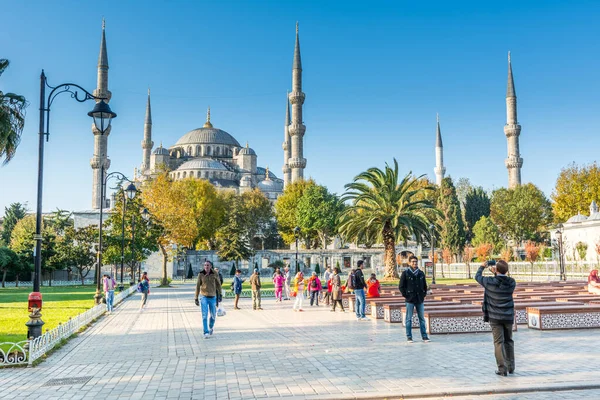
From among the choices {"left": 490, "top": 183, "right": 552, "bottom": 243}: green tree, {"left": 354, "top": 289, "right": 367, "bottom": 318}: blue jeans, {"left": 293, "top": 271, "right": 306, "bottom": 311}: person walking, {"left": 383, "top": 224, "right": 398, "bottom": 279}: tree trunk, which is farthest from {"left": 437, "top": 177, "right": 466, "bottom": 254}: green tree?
{"left": 354, "top": 289, "right": 367, "bottom": 318}: blue jeans

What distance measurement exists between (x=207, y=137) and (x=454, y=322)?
86371 millimetres

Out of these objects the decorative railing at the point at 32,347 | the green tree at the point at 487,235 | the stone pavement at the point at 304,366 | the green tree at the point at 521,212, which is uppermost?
the green tree at the point at 521,212

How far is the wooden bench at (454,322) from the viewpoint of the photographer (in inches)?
409

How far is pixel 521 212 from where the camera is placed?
59.5 m

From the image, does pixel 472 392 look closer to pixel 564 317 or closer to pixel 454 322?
pixel 454 322

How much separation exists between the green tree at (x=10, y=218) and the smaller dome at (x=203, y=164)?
22758 mm

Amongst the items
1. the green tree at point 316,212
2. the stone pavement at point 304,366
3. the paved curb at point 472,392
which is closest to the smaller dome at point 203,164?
the green tree at point 316,212

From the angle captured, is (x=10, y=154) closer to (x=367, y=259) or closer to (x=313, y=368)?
(x=313, y=368)

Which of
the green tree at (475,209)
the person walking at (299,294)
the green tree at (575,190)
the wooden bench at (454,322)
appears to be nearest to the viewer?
the wooden bench at (454,322)

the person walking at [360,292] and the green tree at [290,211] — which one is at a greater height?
the green tree at [290,211]

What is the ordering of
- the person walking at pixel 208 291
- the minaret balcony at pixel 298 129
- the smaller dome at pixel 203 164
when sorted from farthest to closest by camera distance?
the smaller dome at pixel 203 164 → the minaret balcony at pixel 298 129 → the person walking at pixel 208 291

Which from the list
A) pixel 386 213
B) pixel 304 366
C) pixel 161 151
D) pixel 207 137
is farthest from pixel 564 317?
pixel 207 137

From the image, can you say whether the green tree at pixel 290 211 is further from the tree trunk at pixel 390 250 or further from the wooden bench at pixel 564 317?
the wooden bench at pixel 564 317

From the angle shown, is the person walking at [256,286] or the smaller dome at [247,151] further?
the smaller dome at [247,151]
